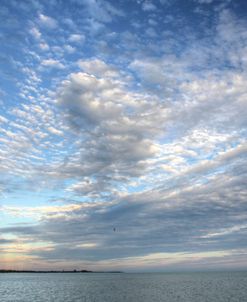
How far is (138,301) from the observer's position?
83.4 metres

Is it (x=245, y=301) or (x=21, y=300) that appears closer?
(x=245, y=301)

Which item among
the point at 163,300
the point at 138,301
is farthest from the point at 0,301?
the point at 163,300

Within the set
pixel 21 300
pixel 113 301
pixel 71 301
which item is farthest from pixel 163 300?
pixel 21 300

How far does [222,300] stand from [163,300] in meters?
14.9

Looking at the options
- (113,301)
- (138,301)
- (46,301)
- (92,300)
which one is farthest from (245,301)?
(46,301)

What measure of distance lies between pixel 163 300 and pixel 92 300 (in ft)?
59.5

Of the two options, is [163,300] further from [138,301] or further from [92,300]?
[92,300]

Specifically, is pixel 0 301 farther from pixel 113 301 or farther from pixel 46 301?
pixel 113 301

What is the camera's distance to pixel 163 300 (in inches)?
3302

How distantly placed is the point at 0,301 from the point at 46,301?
38.1 feet

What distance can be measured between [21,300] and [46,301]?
7.47m

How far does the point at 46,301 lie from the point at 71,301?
22.0ft

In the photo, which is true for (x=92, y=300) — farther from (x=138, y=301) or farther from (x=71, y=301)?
(x=138, y=301)

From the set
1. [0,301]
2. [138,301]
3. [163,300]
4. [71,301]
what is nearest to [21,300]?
[0,301]
